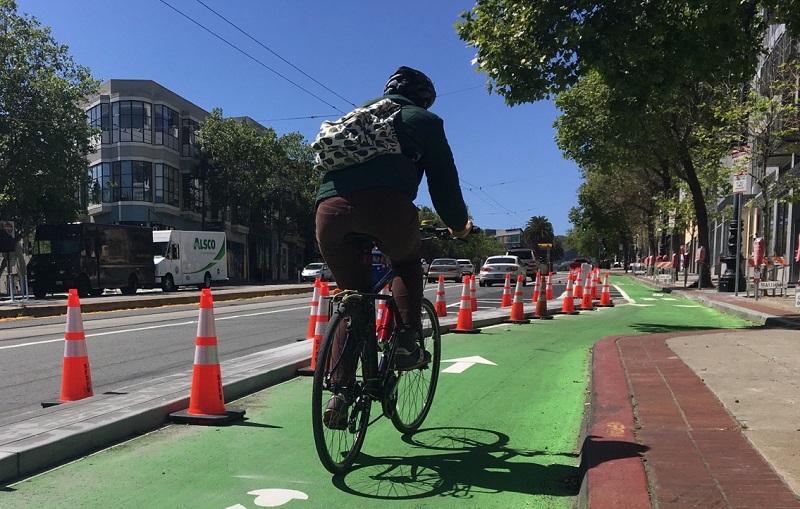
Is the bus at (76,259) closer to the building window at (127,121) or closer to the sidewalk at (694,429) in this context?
the building window at (127,121)

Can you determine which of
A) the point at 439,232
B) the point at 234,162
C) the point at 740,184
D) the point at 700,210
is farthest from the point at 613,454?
the point at 234,162

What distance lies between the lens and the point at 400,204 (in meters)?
3.25

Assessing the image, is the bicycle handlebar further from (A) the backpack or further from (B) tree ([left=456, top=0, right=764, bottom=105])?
(B) tree ([left=456, top=0, right=764, bottom=105])

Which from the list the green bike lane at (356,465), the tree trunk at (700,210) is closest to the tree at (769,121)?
the tree trunk at (700,210)

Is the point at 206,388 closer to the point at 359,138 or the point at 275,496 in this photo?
the point at 275,496

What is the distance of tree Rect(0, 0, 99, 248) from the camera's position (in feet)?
96.2

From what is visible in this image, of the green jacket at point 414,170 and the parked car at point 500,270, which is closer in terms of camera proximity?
the green jacket at point 414,170

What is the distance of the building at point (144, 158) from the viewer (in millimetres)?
43375

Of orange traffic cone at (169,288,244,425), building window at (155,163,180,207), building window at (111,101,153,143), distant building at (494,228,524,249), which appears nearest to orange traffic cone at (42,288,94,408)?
orange traffic cone at (169,288,244,425)

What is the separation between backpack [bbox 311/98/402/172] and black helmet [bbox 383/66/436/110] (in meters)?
0.39

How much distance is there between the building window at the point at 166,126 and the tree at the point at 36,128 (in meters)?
13.3

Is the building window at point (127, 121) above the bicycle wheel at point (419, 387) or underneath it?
above

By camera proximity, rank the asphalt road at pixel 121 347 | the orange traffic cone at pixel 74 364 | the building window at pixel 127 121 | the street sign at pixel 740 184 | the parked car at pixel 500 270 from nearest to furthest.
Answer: the orange traffic cone at pixel 74 364
the asphalt road at pixel 121 347
the street sign at pixel 740 184
the parked car at pixel 500 270
the building window at pixel 127 121

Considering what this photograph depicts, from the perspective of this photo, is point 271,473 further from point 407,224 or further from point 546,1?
point 546,1
